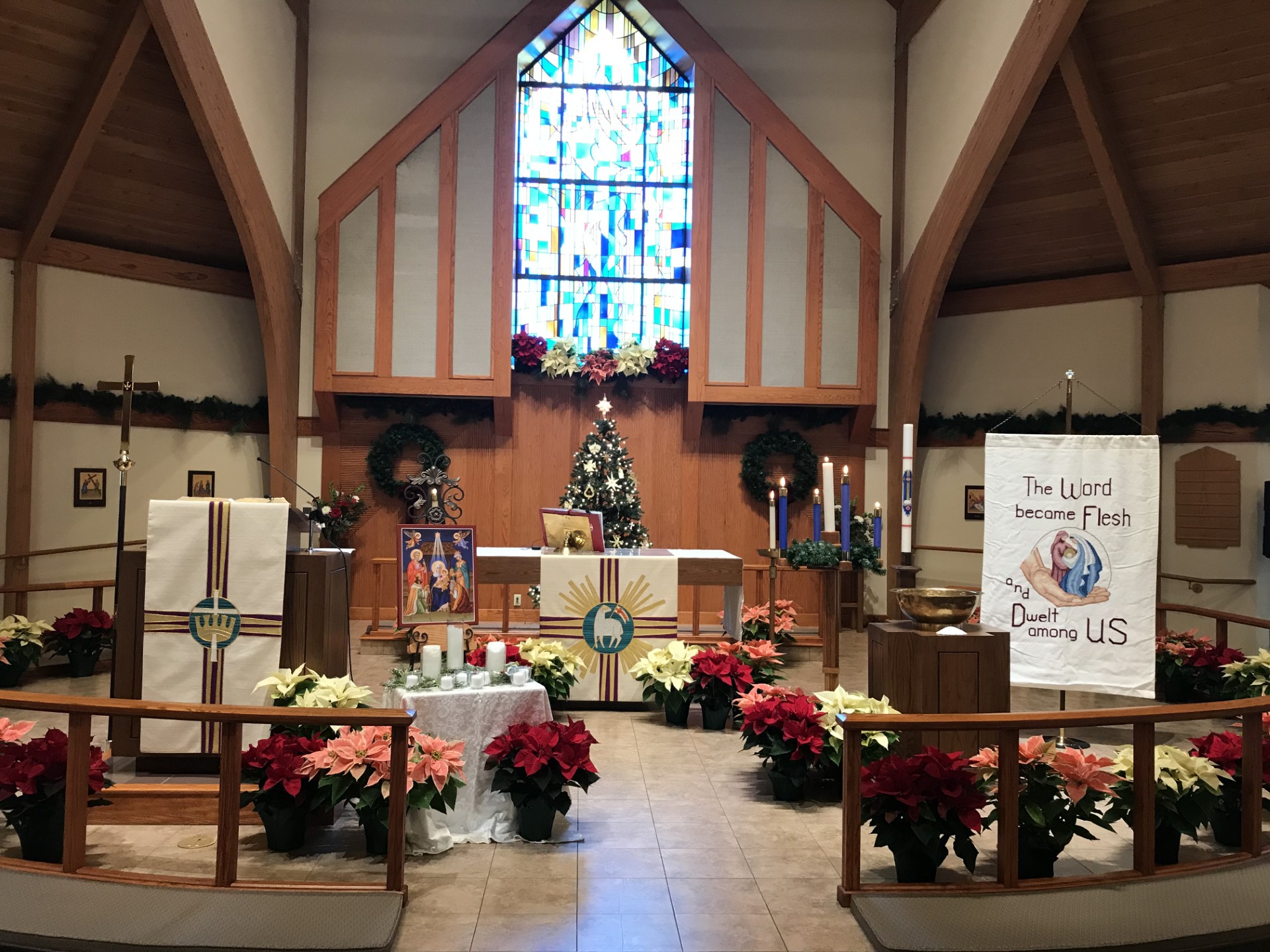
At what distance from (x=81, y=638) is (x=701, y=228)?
664 centimetres

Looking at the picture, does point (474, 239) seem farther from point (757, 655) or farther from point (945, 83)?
point (757, 655)

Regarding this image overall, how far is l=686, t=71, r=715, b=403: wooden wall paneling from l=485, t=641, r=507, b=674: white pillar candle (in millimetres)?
5834

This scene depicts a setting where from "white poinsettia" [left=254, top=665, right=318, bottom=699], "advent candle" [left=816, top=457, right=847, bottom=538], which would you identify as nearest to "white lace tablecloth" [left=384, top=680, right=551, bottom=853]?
"white poinsettia" [left=254, top=665, right=318, bottom=699]

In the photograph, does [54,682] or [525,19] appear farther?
[525,19]

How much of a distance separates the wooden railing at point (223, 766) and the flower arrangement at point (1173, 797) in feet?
8.52

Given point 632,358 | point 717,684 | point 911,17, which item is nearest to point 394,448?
point 632,358

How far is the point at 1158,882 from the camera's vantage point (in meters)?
3.37

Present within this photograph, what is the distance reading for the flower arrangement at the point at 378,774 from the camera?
3.74 metres

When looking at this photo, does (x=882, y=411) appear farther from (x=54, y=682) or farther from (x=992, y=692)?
(x=54, y=682)

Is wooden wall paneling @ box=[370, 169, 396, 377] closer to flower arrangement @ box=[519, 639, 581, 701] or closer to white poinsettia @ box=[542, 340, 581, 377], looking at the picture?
white poinsettia @ box=[542, 340, 581, 377]

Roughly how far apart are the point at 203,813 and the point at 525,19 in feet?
27.8

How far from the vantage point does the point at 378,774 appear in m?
3.74

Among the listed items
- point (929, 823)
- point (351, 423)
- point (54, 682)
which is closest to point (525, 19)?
point (351, 423)

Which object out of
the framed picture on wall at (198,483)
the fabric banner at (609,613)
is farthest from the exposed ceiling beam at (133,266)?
the fabric banner at (609,613)
